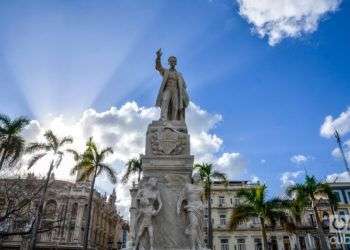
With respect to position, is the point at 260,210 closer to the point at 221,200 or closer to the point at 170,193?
the point at 170,193

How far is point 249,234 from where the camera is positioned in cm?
4744

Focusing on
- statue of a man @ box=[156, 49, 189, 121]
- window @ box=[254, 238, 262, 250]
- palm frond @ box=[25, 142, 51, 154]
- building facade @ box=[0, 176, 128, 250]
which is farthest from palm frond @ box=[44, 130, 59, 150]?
window @ box=[254, 238, 262, 250]

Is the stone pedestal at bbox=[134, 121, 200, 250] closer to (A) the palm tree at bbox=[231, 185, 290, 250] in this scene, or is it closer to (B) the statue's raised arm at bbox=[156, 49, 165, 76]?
(B) the statue's raised arm at bbox=[156, 49, 165, 76]

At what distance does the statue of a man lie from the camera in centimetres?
914

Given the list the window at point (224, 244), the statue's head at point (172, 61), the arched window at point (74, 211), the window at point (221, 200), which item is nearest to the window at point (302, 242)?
the window at point (224, 244)

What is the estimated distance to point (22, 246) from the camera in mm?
38750

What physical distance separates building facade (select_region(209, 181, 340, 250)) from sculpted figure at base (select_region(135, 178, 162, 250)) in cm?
4158

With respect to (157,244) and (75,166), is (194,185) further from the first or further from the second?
(75,166)

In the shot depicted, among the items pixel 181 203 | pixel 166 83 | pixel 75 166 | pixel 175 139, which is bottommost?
pixel 181 203

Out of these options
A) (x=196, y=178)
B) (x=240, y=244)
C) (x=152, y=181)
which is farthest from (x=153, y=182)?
(x=240, y=244)

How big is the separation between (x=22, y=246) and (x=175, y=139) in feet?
129

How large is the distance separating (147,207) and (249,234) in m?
45.0

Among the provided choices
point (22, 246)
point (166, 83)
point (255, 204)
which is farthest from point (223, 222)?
point (166, 83)

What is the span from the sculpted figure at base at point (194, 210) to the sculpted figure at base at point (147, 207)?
57 cm
